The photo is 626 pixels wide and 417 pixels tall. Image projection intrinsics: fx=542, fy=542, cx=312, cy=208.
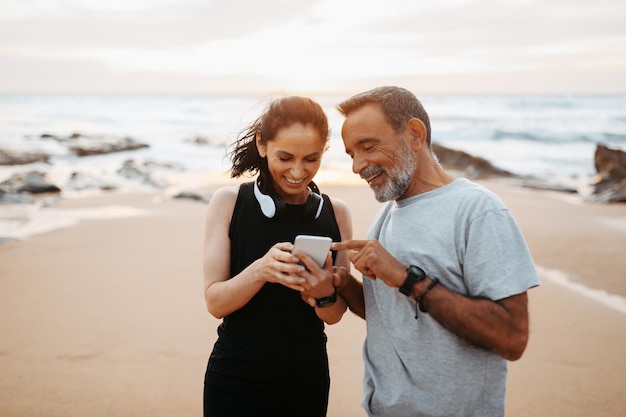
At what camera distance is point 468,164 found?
1783cm

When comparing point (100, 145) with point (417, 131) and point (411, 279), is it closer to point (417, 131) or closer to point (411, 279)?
point (417, 131)

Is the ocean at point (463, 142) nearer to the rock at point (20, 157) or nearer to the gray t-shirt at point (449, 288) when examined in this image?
the rock at point (20, 157)

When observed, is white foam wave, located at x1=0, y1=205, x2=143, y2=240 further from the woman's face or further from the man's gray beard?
the man's gray beard

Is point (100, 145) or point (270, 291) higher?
point (270, 291)

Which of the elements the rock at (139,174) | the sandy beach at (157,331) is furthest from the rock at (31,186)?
the sandy beach at (157,331)

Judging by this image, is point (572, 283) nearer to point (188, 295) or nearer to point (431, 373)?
point (188, 295)

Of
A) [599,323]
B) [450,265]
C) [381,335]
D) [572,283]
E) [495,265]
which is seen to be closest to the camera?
[495,265]

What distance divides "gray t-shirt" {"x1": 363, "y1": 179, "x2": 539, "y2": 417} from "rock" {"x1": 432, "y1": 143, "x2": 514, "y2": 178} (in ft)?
48.8

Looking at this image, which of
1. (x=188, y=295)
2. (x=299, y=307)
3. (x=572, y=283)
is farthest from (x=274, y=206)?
(x=572, y=283)

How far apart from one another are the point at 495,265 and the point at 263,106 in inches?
54.3

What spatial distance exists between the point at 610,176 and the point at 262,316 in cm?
1317

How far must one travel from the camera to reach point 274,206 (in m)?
2.63

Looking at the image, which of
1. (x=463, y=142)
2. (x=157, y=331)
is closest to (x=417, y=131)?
(x=157, y=331)

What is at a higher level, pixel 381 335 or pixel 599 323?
pixel 381 335
